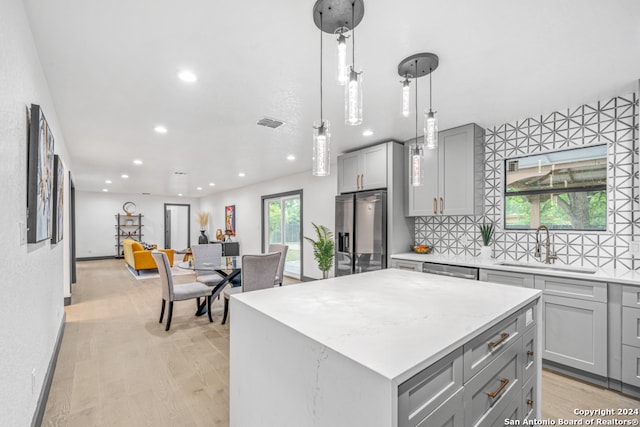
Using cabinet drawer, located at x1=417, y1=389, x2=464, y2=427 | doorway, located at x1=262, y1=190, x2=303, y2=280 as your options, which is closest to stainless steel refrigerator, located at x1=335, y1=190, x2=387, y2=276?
doorway, located at x1=262, y1=190, x2=303, y2=280

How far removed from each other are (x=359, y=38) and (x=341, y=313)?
1594mm

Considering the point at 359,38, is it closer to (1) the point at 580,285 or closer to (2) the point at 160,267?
(1) the point at 580,285

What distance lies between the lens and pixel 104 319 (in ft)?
12.9

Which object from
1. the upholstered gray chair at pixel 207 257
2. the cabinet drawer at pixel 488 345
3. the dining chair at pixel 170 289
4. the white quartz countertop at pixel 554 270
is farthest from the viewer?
the upholstered gray chair at pixel 207 257

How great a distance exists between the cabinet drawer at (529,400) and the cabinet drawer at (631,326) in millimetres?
1163

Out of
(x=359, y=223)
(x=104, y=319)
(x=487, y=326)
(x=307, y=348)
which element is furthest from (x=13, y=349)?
(x=359, y=223)

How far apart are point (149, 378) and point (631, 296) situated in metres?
3.78

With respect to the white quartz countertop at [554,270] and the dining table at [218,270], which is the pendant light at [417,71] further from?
the dining table at [218,270]

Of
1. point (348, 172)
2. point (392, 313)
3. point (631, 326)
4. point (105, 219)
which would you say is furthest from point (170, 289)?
point (105, 219)

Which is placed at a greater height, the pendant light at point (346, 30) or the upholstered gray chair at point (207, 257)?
the pendant light at point (346, 30)

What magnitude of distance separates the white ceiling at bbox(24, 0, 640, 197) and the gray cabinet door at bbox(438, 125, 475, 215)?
7.6 inches

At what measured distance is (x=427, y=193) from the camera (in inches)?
147

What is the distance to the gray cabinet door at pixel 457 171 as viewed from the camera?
3.38 metres

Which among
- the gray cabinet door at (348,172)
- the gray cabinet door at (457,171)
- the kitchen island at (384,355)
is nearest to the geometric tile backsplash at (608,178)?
the gray cabinet door at (457,171)
